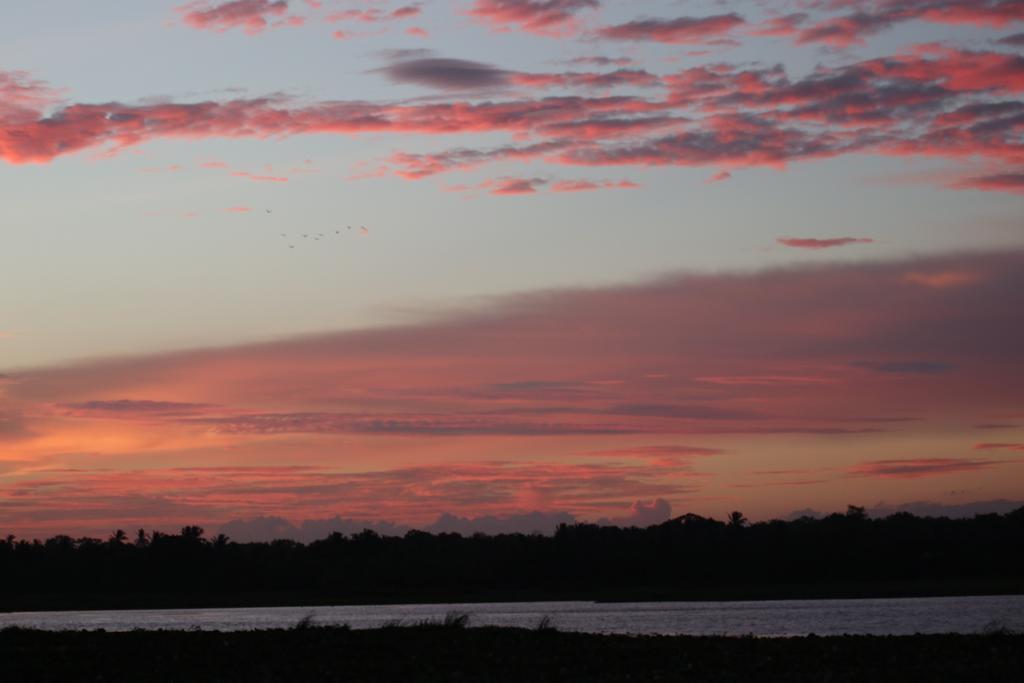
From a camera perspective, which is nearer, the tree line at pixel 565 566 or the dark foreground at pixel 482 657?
the dark foreground at pixel 482 657

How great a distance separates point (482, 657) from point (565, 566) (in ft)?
434

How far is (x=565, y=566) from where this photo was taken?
160 metres

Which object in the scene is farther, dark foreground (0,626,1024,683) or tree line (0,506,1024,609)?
tree line (0,506,1024,609)

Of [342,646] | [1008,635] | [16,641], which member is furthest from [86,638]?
[1008,635]

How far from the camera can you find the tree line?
14825 centimetres

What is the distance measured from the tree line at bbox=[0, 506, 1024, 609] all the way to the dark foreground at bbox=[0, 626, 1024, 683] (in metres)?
111

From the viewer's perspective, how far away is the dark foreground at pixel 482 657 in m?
26.3

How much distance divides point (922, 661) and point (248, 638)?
14722 mm

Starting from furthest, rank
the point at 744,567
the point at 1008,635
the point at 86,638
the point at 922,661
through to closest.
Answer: the point at 744,567
the point at 1008,635
the point at 86,638
the point at 922,661

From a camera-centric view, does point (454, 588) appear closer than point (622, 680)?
No

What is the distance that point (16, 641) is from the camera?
28594 millimetres

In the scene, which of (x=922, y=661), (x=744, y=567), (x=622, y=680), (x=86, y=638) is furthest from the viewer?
(x=744, y=567)

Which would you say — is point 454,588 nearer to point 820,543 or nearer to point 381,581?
point 381,581

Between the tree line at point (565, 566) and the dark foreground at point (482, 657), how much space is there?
111407 mm
